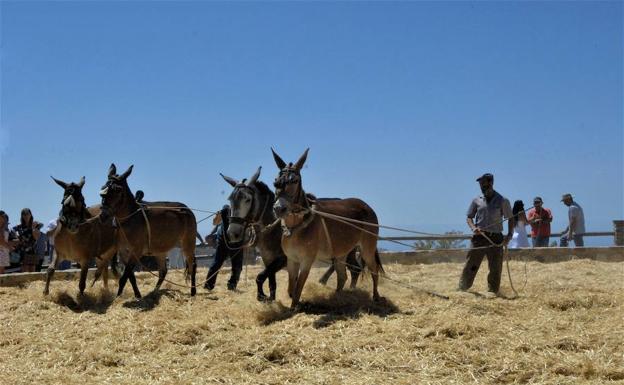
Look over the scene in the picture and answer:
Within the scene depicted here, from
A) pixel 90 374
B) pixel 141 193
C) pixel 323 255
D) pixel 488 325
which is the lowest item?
pixel 90 374

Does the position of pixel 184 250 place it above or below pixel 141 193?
below

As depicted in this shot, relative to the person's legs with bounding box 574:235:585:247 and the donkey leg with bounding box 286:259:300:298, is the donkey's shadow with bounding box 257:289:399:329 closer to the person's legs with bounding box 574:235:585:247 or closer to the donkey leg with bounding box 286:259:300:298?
the donkey leg with bounding box 286:259:300:298

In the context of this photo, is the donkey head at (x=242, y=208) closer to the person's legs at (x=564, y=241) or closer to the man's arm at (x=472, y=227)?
the man's arm at (x=472, y=227)

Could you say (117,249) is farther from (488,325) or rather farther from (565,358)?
(565,358)

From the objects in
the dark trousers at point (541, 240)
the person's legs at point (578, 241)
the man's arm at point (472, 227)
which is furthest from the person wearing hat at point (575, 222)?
the man's arm at point (472, 227)

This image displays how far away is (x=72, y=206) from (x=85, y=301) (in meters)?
1.53

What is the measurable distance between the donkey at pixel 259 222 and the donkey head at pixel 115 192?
183 centimetres

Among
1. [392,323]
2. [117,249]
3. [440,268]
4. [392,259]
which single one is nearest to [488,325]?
[392,323]

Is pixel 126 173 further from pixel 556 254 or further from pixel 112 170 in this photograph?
pixel 556 254

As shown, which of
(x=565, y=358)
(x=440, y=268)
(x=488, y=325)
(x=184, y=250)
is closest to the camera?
(x=565, y=358)

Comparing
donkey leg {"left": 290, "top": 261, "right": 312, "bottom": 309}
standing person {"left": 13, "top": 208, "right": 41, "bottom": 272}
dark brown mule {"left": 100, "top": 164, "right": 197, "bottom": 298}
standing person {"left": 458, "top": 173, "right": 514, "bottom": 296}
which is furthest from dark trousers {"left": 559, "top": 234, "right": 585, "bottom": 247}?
standing person {"left": 13, "top": 208, "right": 41, "bottom": 272}

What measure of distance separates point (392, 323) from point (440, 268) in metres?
8.28

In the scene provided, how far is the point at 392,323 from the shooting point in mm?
8156

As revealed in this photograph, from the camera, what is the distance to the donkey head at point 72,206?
1091 cm
